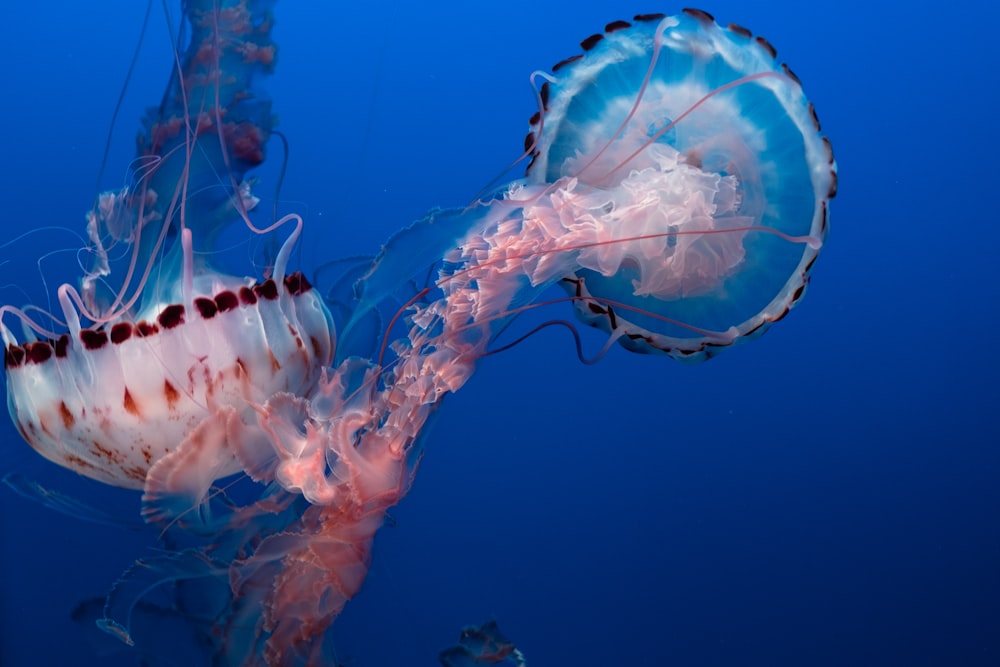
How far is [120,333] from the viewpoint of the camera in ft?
6.56

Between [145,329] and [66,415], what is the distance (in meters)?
0.37

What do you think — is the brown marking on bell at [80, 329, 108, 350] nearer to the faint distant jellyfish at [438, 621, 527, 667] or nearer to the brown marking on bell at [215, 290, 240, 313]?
the brown marking on bell at [215, 290, 240, 313]

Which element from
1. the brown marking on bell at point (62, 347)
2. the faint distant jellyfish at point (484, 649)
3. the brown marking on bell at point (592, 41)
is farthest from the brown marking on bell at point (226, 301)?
the faint distant jellyfish at point (484, 649)

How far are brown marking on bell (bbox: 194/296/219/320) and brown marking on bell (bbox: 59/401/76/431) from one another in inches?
19.1

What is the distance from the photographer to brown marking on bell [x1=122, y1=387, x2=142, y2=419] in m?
2.01

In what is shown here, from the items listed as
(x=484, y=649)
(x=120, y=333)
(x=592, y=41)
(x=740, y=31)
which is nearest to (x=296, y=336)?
(x=120, y=333)

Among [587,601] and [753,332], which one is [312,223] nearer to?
[753,332]

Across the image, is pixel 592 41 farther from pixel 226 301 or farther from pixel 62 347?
pixel 62 347

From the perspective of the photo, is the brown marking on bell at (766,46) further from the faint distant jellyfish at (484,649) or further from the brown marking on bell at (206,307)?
the faint distant jellyfish at (484,649)

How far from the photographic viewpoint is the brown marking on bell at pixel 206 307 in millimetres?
1997

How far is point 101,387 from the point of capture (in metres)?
2.02

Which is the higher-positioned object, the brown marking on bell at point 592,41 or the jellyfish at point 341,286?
the brown marking on bell at point 592,41

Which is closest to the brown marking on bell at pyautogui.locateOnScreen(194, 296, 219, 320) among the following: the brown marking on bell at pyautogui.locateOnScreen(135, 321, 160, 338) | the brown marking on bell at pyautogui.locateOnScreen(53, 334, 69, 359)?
the brown marking on bell at pyautogui.locateOnScreen(135, 321, 160, 338)

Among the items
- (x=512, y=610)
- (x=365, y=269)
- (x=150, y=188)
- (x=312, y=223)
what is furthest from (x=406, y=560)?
(x=150, y=188)
